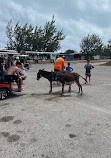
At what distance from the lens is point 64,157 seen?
244cm

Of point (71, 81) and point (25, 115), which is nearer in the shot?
point (25, 115)

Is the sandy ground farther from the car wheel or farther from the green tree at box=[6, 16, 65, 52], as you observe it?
the green tree at box=[6, 16, 65, 52]

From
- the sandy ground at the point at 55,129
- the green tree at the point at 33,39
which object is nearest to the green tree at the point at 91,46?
the green tree at the point at 33,39

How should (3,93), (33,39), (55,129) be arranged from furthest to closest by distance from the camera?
(33,39) → (3,93) → (55,129)

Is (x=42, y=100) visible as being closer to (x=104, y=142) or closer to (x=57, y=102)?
(x=57, y=102)

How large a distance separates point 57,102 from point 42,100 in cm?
72

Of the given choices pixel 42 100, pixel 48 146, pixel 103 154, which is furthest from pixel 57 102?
pixel 103 154

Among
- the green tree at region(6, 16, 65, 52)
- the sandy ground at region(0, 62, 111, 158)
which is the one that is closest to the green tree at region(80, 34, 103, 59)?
the green tree at region(6, 16, 65, 52)

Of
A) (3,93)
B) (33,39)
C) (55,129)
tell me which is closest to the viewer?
(55,129)

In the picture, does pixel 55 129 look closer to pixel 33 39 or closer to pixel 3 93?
pixel 3 93

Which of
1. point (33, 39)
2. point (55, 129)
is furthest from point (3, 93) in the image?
point (33, 39)

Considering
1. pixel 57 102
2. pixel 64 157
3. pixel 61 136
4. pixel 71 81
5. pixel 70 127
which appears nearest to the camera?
pixel 64 157

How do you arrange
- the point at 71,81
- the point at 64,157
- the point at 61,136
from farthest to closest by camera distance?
the point at 71,81, the point at 61,136, the point at 64,157

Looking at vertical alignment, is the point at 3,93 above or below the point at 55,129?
above
